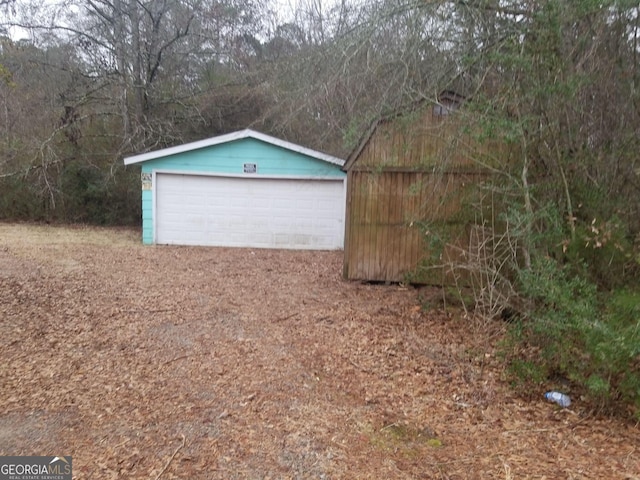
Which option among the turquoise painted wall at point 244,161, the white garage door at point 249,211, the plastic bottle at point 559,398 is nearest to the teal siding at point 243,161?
the turquoise painted wall at point 244,161

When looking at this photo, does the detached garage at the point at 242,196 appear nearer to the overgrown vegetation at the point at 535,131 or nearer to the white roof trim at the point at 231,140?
the white roof trim at the point at 231,140

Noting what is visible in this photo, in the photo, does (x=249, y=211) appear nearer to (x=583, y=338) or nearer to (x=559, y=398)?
(x=559, y=398)

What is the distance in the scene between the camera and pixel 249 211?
1167 centimetres

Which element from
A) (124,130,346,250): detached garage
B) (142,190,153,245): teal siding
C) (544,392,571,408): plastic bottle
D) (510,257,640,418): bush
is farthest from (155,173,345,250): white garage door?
(544,392,571,408): plastic bottle

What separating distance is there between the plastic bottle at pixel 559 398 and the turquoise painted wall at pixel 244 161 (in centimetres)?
837

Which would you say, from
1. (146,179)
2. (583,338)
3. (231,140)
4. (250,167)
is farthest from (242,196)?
(583,338)

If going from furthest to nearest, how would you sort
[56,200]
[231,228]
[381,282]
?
1. [56,200]
2. [231,228]
3. [381,282]

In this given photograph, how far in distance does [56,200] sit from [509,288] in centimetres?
1601

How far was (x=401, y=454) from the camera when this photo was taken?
2.87 m

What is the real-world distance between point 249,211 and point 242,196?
1.39 ft

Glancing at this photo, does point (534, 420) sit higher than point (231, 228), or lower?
lower

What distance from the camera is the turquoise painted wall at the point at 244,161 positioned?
37.4 feet

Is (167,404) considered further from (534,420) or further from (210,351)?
(534,420)

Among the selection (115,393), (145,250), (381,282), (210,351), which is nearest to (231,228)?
(145,250)
